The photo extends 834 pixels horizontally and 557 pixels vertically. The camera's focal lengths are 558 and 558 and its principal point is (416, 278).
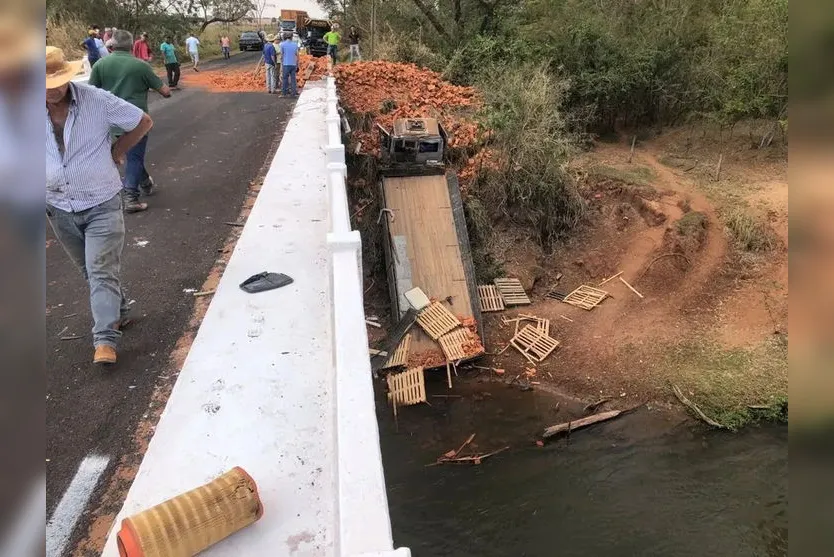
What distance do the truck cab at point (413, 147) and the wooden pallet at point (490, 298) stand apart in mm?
2788

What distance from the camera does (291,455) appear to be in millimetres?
3322

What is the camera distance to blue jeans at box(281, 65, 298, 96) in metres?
14.7

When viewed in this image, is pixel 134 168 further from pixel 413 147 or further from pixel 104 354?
pixel 413 147

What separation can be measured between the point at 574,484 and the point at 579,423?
129 centimetres

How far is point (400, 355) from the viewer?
1062 centimetres

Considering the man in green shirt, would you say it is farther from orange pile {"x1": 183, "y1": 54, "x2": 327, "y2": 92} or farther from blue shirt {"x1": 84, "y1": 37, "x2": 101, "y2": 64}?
orange pile {"x1": 183, "y1": 54, "x2": 327, "y2": 92}

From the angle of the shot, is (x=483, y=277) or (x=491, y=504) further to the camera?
(x=483, y=277)

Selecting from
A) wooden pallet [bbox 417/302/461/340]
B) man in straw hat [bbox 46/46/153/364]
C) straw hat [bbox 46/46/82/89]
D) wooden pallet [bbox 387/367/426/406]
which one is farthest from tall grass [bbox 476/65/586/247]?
straw hat [bbox 46/46/82/89]

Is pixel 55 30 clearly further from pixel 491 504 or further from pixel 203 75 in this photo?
pixel 491 504
